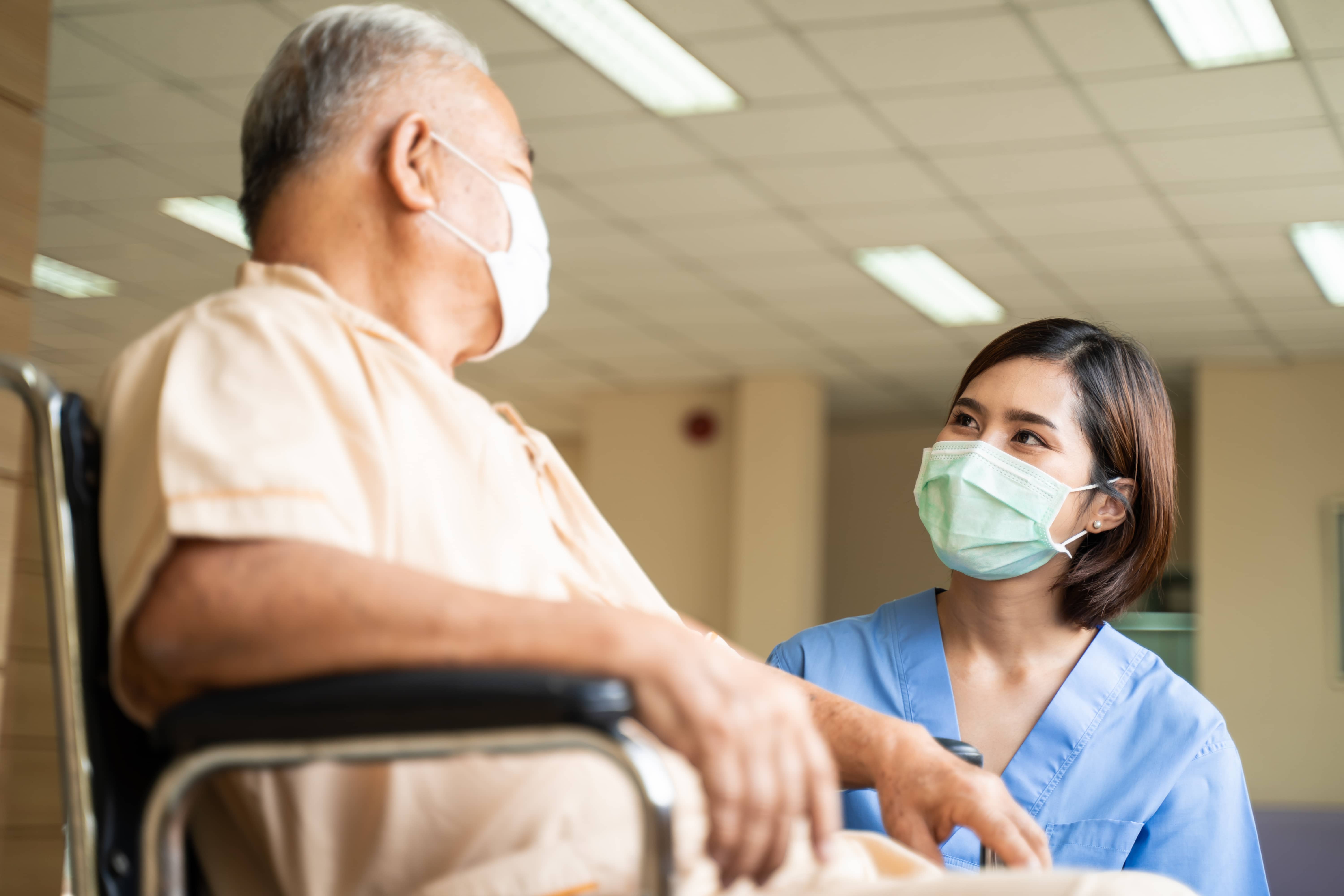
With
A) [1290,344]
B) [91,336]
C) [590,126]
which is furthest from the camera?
[91,336]

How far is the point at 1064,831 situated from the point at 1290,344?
676 centimetres

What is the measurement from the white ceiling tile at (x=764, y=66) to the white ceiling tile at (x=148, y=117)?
78.0 inches

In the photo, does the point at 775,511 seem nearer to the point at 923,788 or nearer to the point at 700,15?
the point at 700,15

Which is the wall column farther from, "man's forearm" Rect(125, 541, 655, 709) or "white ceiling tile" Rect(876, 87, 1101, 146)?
"man's forearm" Rect(125, 541, 655, 709)

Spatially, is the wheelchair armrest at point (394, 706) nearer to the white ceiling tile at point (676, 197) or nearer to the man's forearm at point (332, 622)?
the man's forearm at point (332, 622)

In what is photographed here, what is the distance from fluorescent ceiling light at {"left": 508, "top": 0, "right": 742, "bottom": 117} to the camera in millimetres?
4109

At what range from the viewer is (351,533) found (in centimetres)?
84

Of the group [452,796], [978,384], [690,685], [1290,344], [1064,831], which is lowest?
[1064,831]

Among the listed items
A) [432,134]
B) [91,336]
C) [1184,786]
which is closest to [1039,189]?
[1184,786]

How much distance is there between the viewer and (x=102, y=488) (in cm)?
86

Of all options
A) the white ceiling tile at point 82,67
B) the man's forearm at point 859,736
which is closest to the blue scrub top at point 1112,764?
the man's forearm at point 859,736

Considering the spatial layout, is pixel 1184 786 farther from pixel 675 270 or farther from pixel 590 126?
pixel 675 270

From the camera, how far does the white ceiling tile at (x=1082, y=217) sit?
5.53m

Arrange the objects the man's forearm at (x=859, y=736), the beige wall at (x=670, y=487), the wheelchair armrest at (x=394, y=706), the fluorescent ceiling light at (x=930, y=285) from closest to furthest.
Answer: the wheelchair armrest at (x=394, y=706), the man's forearm at (x=859, y=736), the fluorescent ceiling light at (x=930, y=285), the beige wall at (x=670, y=487)
